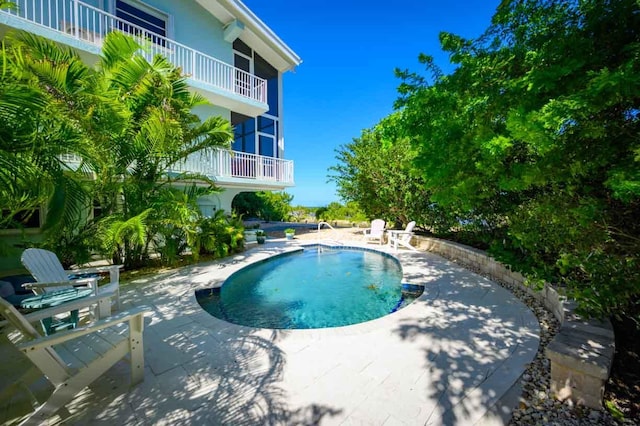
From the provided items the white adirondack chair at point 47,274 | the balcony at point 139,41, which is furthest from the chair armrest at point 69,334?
the balcony at point 139,41

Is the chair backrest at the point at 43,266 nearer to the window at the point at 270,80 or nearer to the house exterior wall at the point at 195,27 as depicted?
the house exterior wall at the point at 195,27

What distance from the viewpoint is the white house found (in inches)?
324

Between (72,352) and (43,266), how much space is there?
2.54 meters

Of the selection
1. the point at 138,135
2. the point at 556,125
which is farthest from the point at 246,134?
the point at 556,125

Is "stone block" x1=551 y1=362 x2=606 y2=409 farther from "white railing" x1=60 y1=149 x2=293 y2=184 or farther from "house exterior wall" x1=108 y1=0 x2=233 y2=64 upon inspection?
"house exterior wall" x1=108 y1=0 x2=233 y2=64

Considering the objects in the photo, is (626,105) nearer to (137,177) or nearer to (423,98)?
(423,98)

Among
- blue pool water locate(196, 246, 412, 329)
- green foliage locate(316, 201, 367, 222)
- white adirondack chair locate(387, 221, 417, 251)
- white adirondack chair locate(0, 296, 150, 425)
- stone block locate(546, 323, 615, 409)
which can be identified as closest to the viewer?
white adirondack chair locate(0, 296, 150, 425)

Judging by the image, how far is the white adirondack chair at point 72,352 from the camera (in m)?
2.20

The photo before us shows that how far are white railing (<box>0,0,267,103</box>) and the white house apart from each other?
32mm

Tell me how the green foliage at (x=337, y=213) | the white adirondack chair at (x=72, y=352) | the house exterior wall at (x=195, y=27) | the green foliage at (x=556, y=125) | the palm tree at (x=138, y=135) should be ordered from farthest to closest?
the green foliage at (x=337, y=213)
the house exterior wall at (x=195, y=27)
the palm tree at (x=138, y=135)
the white adirondack chair at (x=72, y=352)
the green foliage at (x=556, y=125)

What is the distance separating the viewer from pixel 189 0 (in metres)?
11.2

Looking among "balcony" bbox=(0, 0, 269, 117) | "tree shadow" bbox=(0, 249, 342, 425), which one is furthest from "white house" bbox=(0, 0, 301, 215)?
"tree shadow" bbox=(0, 249, 342, 425)

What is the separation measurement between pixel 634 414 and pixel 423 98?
383cm

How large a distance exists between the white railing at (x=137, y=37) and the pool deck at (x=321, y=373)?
7099mm
